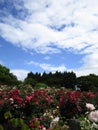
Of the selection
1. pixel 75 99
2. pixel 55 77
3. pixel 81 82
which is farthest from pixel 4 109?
pixel 55 77

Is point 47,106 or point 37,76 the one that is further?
point 37,76

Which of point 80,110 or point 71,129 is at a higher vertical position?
point 80,110

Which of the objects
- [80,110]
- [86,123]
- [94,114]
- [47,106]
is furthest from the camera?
[47,106]

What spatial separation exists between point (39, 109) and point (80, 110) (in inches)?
60.2

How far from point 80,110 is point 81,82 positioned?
5903cm

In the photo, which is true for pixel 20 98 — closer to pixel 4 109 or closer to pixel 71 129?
pixel 4 109

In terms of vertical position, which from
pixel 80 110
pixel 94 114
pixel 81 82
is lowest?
pixel 94 114

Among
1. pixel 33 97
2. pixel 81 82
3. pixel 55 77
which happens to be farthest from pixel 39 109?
pixel 55 77

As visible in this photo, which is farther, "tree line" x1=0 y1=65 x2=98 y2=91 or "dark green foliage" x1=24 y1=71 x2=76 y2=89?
"dark green foliage" x1=24 y1=71 x2=76 y2=89

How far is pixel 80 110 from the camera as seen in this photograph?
1074cm

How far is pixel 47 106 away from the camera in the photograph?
1248cm

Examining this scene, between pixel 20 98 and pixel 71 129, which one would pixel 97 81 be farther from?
pixel 71 129

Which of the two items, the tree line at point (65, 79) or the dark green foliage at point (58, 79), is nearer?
the tree line at point (65, 79)

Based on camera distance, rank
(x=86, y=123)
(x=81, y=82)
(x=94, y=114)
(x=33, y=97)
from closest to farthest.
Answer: (x=94, y=114)
(x=86, y=123)
(x=33, y=97)
(x=81, y=82)
